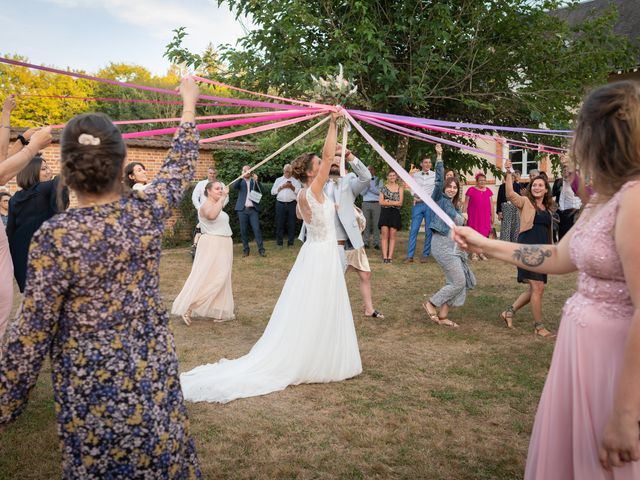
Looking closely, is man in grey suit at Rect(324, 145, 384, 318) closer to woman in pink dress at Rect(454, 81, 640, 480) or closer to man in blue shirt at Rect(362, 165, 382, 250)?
woman in pink dress at Rect(454, 81, 640, 480)

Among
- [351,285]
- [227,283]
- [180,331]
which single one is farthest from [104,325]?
[351,285]

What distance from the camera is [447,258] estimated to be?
7328mm

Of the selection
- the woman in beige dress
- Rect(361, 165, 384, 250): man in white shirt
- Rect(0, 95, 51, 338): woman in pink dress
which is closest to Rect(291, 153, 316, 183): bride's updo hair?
the woman in beige dress

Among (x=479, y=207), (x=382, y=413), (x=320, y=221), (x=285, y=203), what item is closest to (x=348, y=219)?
(x=320, y=221)

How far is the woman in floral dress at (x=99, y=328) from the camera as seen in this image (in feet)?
6.54

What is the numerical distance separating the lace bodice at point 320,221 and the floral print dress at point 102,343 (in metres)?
3.43

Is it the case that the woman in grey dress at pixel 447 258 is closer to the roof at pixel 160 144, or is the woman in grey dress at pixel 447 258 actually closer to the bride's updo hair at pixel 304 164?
the bride's updo hair at pixel 304 164

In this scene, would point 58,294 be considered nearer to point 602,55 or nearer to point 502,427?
point 502,427

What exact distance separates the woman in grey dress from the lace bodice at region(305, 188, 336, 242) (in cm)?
213

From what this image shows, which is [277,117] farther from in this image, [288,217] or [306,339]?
[288,217]

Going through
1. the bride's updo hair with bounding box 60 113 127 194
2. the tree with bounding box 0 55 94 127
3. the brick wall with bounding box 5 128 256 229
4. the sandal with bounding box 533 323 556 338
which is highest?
the tree with bounding box 0 55 94 127

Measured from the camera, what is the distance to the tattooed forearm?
8.12ft

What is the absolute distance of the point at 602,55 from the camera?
11.5 m

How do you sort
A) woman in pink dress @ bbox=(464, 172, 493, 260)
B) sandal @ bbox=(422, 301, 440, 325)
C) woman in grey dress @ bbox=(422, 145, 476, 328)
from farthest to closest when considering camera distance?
woman in pink dress @ bbox=(464, 172, 493, 260), sandal @ bbox=(422, 301, 440, 325), woman in grey dress @ bbox=(422, 145, 476, 328)
